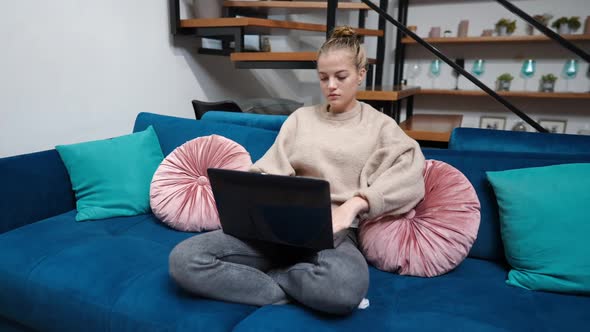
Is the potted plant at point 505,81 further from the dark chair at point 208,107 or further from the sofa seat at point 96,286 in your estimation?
the sofa seat at point 96,286

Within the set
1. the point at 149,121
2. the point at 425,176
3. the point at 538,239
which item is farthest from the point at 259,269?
the point at 149,121

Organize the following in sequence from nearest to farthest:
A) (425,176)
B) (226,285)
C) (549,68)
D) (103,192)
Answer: (226,285)
(425,176)
(103,192)
(549,68)

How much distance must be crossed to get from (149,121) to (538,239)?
1.60m

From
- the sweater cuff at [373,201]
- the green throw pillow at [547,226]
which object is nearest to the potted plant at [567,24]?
the green throw pillow at [547,226]

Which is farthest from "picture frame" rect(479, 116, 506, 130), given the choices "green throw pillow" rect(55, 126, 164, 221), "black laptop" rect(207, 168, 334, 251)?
"black laptop" rect(207, 168, 334, 251)

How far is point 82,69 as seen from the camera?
210 centimetres

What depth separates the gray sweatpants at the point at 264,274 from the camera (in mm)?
955

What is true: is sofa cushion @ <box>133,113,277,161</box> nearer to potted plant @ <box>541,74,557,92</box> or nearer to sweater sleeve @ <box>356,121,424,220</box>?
sweater sleeve @ <box>356,121,424,220</box>

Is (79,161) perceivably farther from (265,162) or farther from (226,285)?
(226,285)

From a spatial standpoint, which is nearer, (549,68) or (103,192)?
(103,192)

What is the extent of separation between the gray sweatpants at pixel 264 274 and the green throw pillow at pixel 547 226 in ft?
1.49

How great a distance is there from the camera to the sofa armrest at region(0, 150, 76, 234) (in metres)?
1.46

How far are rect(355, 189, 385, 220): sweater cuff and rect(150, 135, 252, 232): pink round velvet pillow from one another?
563mm

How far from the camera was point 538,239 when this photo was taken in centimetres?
111
